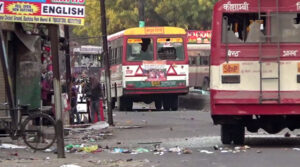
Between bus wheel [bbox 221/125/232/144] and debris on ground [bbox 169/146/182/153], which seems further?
bus wheel [bbox 221/125/232/144]

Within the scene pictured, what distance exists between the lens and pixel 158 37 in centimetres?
3030

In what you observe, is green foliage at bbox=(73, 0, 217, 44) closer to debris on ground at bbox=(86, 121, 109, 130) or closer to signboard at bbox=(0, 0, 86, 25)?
debris on ground at bbox=(86, 121, 109, 130)

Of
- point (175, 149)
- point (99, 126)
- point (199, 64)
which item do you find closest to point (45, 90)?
point (99, 126)

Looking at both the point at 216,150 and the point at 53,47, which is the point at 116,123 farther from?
the point at 53,47

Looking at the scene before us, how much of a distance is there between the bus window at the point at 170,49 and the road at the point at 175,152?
30.2 ft

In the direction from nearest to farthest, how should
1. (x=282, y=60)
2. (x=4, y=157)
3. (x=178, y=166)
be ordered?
(x=178, y=166), (x=4, y=157), (x=282, y=60)

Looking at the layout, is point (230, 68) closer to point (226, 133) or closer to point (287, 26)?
point (287, 26)

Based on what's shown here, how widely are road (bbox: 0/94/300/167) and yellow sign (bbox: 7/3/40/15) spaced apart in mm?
2653

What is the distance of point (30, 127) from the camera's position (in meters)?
14.7

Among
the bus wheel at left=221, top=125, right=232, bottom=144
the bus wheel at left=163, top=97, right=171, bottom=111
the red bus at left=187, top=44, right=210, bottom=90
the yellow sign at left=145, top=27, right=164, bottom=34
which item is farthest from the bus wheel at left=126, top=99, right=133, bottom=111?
the bus wheel at left=221, top=125, right=232, bottom=144

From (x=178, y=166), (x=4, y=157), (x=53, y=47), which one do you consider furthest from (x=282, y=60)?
(x=4, y=157)

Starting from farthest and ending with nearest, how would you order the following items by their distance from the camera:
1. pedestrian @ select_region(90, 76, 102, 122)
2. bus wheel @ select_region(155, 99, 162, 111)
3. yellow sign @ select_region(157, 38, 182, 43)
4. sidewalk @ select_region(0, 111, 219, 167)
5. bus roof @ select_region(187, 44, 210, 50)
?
bus roof @ select_region(187, 44, 210, 50)
bus wheel @ select_region(155, 99, 162, 111)
yellow sign @ select_region(157, 38, 182, 43)
pedestrian @ select_region(90, 76, 102, 122)
sidewalk @ select_region(0, 111, 219, 167)

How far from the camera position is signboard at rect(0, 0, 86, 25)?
1228 centimetres

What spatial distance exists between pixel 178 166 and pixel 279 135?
744cm
